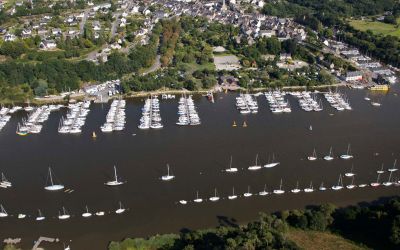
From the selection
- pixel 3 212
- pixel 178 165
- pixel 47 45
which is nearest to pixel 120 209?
pixel 178 165

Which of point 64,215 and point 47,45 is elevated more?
point 47,45

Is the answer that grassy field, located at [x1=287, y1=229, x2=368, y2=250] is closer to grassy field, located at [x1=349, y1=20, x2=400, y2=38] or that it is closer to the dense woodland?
the dense woodland

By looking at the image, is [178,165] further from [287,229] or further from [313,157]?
[287,229]

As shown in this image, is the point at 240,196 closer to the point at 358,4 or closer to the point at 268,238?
the point at 268,238

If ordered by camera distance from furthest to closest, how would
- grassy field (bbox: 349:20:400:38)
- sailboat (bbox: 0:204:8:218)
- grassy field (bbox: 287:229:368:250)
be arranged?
grassy field (bbox: 349:20:400:38)
sailboat (bbox: 0:204:8:218)
grassy field (bbox: 287:229:368:250)

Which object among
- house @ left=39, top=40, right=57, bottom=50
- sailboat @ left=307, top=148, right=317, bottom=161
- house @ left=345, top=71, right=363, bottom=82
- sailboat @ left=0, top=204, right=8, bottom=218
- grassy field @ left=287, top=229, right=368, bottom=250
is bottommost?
sailboat @ left=0, top=204, right=8, bottom=218

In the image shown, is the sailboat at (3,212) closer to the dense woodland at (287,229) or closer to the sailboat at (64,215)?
the sailboat at (64,215)

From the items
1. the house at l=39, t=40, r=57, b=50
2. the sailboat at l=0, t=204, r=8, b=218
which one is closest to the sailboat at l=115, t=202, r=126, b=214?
the sailboat at l=0, t=204, r=8, b=218
